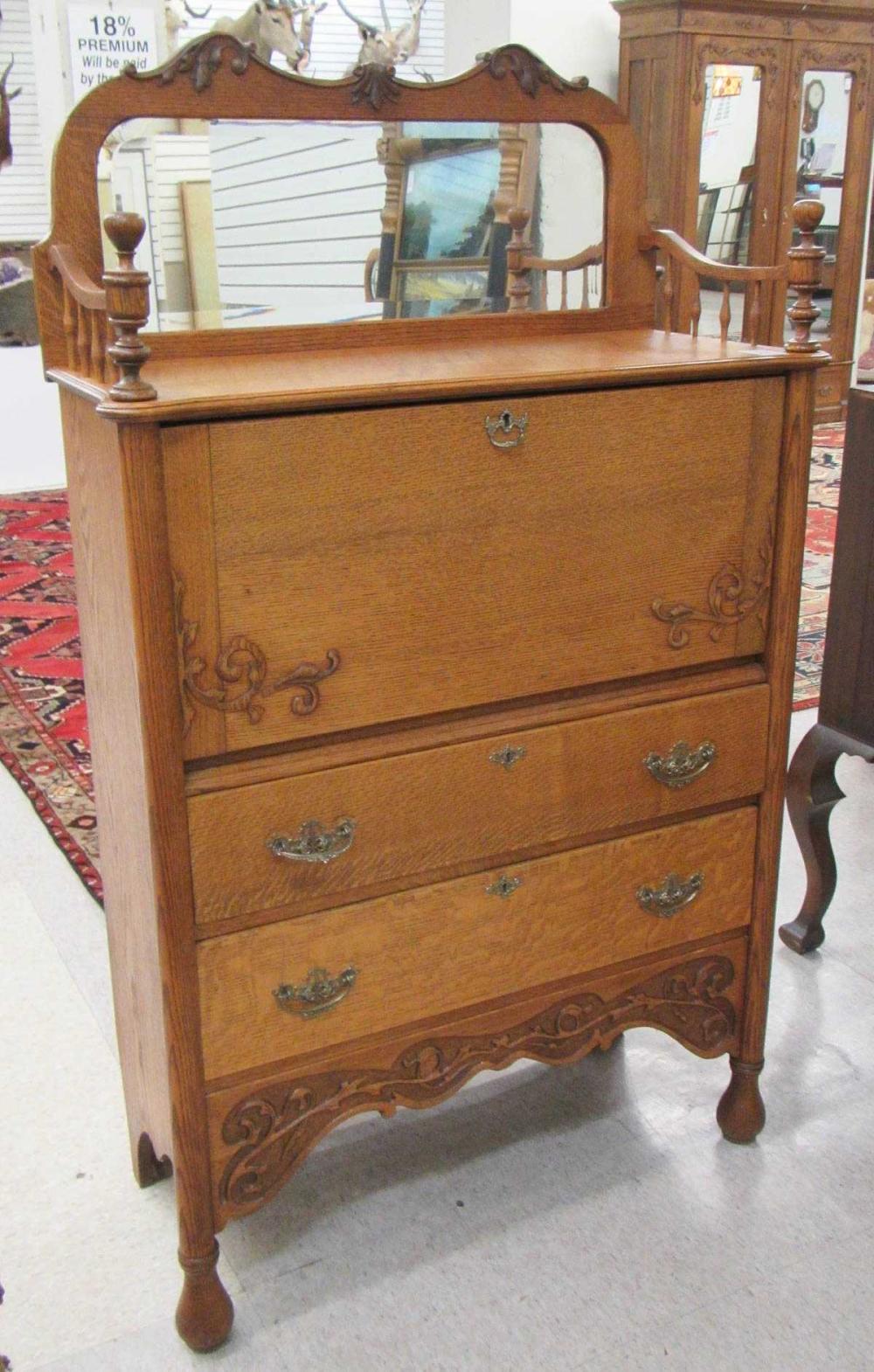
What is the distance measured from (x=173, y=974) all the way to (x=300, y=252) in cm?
128

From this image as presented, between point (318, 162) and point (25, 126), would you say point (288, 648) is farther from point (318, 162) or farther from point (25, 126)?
point (25, 126)

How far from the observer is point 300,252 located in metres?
2.19

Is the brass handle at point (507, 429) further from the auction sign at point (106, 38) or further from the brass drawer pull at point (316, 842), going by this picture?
the auction sign at point (106, 38)

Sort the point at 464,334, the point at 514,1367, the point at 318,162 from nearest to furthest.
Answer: the point at 514,1367, the point at 464,334, the point at 318,162

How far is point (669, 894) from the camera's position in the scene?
173cm

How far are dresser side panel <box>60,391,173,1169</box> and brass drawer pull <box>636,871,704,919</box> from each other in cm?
63

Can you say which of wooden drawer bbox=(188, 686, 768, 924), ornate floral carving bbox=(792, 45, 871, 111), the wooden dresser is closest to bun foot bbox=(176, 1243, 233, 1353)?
the wooden dresser

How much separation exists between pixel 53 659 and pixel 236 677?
8.76 ft

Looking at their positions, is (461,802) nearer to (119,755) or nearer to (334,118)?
(119,755)

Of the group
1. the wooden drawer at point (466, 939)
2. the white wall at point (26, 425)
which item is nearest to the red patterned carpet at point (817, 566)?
the wooden drawer at point (466, 939)

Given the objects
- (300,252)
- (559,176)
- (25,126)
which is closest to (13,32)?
(25,126)

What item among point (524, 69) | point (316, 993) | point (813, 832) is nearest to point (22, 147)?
point (524, 69)

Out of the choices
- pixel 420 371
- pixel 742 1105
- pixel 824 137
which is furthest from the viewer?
pixel 824 137

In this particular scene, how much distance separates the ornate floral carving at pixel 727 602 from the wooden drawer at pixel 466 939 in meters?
0.26
